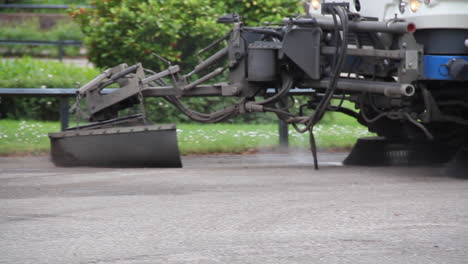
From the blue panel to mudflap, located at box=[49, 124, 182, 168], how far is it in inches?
100

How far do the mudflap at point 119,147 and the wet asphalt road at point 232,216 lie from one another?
0.20 metres

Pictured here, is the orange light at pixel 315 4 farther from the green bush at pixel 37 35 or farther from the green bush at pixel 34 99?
the green bush at pixel 37 35

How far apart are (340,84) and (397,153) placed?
1.51 meters

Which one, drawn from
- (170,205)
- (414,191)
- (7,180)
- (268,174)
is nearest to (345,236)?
(170,205)

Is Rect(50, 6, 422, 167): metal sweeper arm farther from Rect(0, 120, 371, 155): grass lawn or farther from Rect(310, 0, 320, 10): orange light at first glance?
Rect(0, 120, 371, 155): grass lawn

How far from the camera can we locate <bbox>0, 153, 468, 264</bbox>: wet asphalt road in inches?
214

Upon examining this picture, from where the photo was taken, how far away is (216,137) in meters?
12.9

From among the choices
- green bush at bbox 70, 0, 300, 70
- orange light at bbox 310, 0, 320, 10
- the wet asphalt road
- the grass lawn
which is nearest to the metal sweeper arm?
the wet asphalt road

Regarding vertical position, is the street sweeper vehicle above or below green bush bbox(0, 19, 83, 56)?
above

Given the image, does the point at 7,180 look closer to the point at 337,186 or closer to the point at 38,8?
the point at 337,186

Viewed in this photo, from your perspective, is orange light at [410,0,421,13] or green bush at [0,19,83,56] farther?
green bush at [0,19,83,56]

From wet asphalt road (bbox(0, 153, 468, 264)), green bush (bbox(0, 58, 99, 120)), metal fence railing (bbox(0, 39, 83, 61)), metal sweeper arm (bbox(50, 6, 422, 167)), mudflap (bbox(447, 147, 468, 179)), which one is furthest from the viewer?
metal fence railing (bbox(0, 39, 83, 61))

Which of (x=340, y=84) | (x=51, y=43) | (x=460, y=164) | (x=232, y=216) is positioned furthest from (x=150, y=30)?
(x=51, y=43)

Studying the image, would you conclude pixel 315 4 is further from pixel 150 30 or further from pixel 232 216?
pixel 150 30
